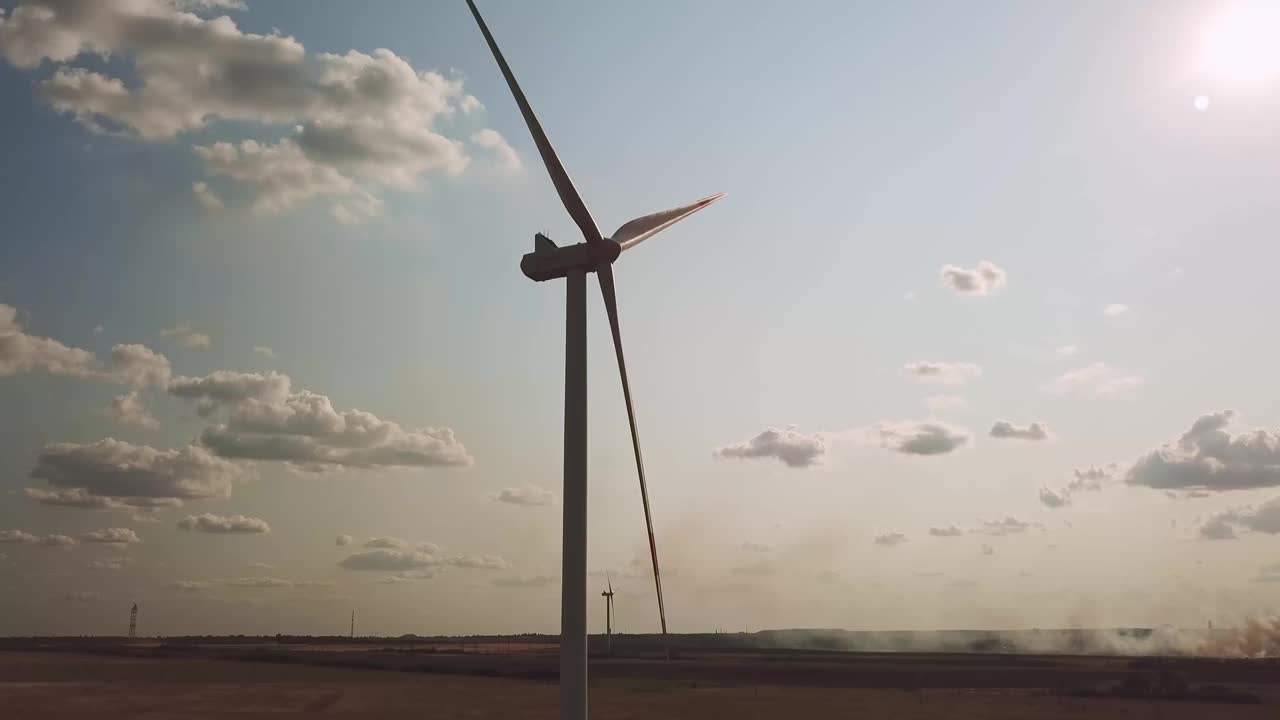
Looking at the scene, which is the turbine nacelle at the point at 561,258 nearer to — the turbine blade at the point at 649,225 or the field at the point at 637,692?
the turbine blade at the point at 649,225

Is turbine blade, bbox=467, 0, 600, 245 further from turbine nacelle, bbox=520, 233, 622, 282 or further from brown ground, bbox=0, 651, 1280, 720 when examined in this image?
brown ground, bbox=0, 651, 1280, 720

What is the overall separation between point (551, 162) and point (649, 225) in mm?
5619

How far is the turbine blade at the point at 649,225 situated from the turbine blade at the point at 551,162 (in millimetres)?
1359

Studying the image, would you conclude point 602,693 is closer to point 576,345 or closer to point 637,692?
point 637,692

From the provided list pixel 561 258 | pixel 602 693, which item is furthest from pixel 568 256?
pixel 602 693

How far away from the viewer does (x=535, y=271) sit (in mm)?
40125

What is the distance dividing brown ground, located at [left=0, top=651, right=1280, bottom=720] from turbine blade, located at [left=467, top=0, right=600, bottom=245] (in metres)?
44.4

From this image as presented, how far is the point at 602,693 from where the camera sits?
304 ft

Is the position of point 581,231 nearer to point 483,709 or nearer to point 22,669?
point 483,709

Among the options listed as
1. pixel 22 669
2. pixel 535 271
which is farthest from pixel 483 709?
pixel 22 669

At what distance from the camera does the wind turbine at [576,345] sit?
3416 centimetres

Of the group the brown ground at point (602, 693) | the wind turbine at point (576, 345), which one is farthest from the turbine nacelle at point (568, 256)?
the brown ground at point (602, 693)

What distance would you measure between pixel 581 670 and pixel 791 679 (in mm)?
86751

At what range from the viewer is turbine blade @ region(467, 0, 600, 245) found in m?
40.8
